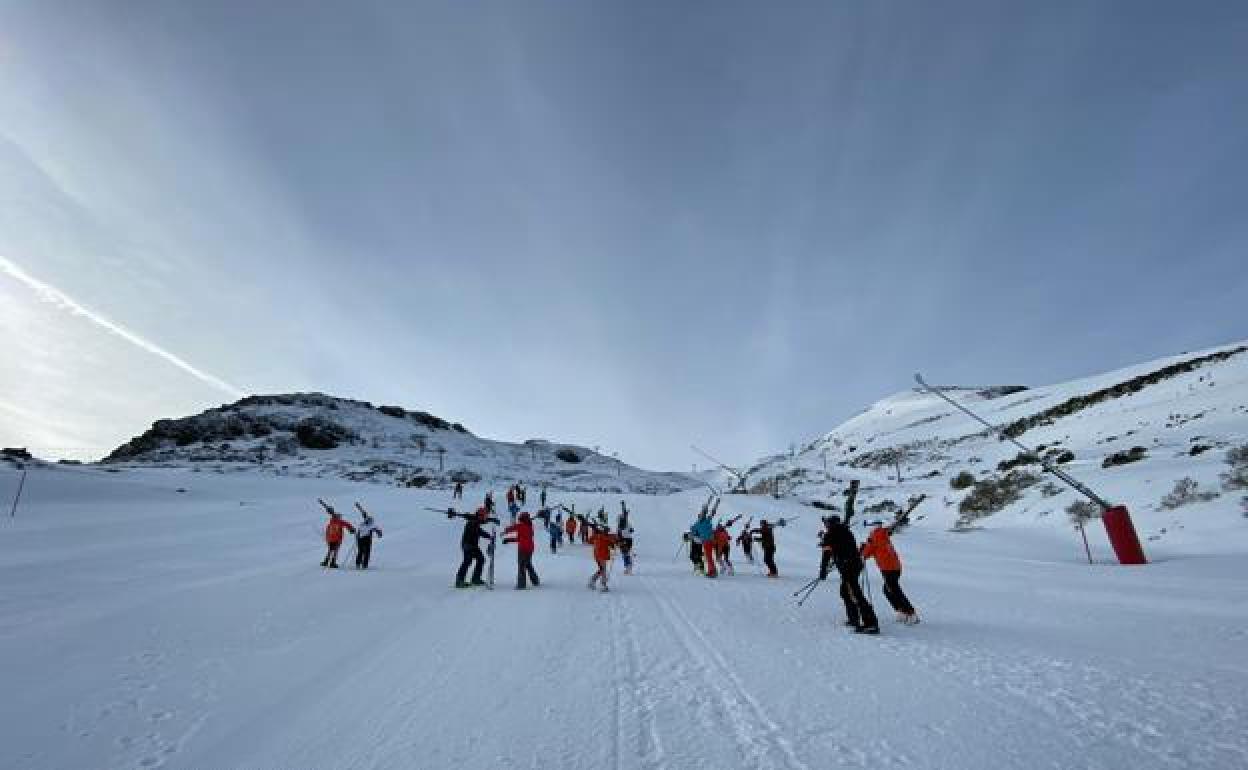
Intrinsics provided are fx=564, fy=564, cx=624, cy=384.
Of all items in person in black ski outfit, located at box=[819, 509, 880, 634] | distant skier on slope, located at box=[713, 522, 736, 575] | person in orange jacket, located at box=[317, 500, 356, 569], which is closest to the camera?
person in black ski outfit, located at box=[819, 509, 880, 634]

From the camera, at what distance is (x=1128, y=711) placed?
4.82 meters

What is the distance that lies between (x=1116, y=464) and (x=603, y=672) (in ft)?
109

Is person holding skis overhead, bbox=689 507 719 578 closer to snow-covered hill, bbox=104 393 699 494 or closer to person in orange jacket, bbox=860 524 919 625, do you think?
person in orange jacket, bbox=860 524 919 625

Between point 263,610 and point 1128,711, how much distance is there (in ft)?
38.1

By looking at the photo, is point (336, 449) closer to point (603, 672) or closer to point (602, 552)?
point (602, 552)

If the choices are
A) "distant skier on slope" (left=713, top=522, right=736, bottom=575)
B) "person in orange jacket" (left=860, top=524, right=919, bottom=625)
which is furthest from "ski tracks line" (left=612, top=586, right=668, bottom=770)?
"distant skier on slope" (left=713, top=522, right=736, bottom=575)

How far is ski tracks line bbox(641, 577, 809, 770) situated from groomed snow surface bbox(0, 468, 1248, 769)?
0.03 m

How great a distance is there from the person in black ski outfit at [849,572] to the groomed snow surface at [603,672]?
35 cm

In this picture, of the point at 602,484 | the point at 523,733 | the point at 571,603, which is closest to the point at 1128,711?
the point at 523,733

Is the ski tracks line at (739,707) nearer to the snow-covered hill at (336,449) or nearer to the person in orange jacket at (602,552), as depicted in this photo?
the person in orange jacket at (602,552)

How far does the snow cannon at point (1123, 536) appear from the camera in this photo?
16.1 m

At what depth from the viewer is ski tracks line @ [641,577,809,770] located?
4.12m

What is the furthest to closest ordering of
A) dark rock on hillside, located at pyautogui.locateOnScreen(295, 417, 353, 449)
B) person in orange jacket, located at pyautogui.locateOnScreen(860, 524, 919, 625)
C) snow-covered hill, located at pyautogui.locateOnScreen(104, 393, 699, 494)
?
dark rock on hillside, located at pyautogui.locateOnScreen(295, 417, 353, 449) < snow-covered hill, located at pyautogui.locateOnScreen(104, 393, 699, 494) < person in orange jacket, located at pyautogui.locateOnScreen(860, 524, 919, 625)

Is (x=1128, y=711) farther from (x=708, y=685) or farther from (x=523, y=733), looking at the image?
(x=523, y=733)
